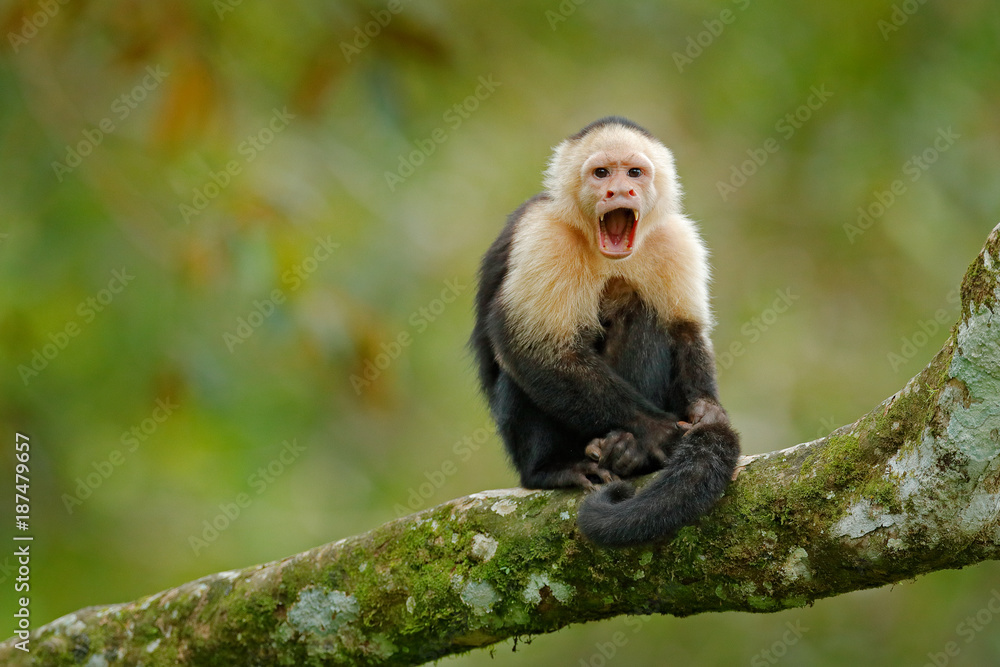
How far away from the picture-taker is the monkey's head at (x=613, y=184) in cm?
441

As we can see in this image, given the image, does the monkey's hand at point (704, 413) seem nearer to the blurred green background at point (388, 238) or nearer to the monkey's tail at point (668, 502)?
the monkey's tail at point (668, 502)

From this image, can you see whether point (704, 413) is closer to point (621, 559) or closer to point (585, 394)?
point (585, 394)

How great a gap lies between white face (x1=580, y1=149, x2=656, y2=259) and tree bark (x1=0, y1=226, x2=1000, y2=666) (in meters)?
1.29

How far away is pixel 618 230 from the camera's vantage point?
4.49 meters

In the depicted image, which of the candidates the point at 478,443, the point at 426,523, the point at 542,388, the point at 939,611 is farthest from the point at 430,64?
the point at 939,611

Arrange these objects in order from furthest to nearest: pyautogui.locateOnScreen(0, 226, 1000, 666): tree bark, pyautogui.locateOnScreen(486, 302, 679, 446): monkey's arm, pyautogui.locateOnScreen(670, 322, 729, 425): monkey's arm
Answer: pyautogui.locateOnScreen(670, 322, 729, 425): monkey's arm → pyautogui.locateOnScreen(486, 302, 679, 446): monkey's arm → pyautogui.locateOnScreen(0, 226, 1000, 666): tree bark

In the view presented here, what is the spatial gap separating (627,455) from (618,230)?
3.75 ft

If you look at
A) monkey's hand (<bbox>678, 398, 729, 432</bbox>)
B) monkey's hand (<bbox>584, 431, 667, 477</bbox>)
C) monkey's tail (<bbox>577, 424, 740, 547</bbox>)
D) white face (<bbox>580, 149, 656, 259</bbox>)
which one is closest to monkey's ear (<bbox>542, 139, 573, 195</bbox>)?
white face (<bbox>580, 149, 656, 259</bbox>)

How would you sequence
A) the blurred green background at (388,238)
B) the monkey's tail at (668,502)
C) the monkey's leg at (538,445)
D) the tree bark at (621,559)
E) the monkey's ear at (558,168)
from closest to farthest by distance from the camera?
the tree bark at (621,559) < the monkey's tail at (668,502) < the monkey's leg at (538,445) < the monkey's ear at (558,168) < the blurred green background at (388,238)

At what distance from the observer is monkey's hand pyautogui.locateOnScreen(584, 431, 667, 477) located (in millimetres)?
3793

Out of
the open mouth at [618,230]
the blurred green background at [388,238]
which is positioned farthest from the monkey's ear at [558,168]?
the blurred green background at [388,238]

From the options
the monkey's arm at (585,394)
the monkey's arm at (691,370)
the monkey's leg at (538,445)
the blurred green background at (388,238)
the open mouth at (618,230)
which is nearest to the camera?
the monkey's leg at (538,445)

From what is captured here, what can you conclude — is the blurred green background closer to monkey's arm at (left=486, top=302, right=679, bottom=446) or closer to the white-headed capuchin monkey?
the white-headed capuchin monkey

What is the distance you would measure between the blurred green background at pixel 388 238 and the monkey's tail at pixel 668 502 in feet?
9.68
